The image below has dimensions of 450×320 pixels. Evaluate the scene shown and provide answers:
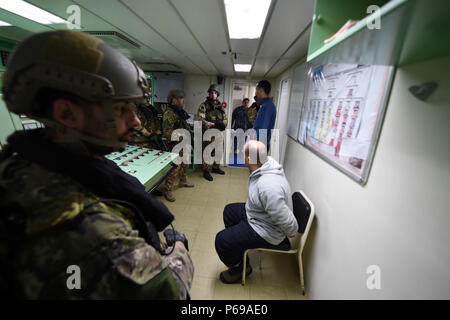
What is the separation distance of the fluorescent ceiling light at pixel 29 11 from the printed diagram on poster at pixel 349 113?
8.09ft

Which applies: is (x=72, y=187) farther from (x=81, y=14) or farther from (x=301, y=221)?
(x=81, y=14)

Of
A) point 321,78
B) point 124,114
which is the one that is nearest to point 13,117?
point 124,114

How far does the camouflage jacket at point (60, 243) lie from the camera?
0.42 m

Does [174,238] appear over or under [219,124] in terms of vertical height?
under

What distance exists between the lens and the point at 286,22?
1429 mm

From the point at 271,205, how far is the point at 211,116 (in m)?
2.99

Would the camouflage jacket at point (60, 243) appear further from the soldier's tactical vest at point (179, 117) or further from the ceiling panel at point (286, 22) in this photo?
the soldier's tactical vest at point (179, 117)

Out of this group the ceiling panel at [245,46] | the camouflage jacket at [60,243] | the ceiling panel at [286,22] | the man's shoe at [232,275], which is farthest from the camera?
the ceiling panel at [245,46]

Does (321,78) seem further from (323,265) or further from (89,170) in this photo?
(89,170)

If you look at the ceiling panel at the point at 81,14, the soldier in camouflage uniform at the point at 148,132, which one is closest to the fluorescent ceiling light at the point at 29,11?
the ceiling panel at the point at 81,14

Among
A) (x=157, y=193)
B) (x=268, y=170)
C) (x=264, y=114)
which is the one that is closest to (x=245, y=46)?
(x=264, y=114)

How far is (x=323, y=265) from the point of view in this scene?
1259 millimetres

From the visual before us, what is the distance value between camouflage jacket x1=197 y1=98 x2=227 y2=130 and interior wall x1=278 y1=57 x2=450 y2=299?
2916 millimetres

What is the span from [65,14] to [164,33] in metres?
0.82
